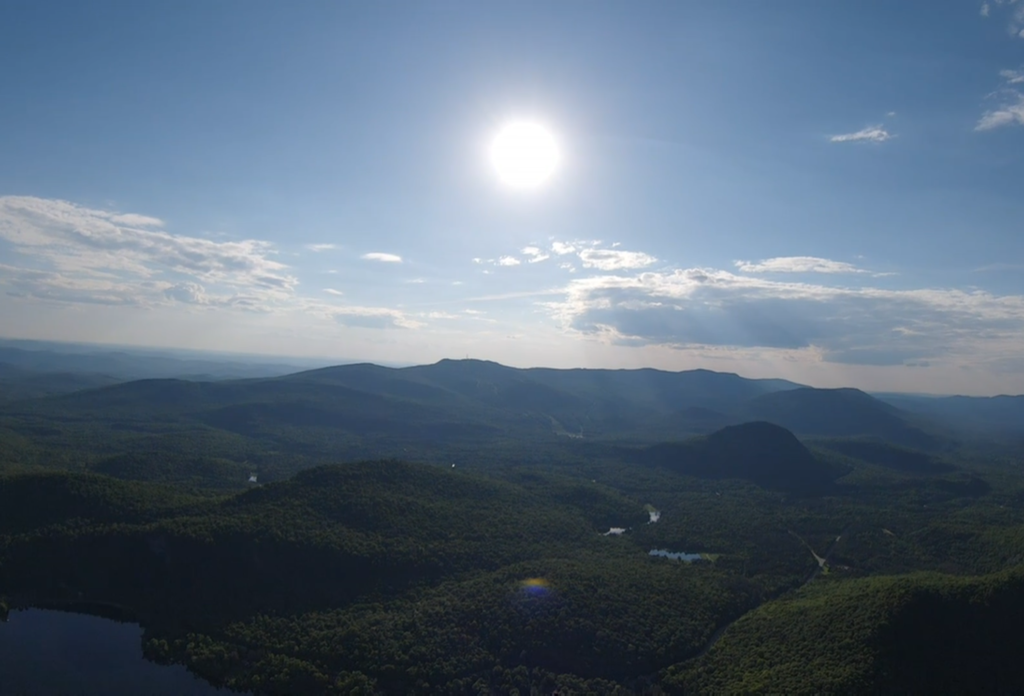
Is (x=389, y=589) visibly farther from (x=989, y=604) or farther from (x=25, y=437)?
(x=25, y=437)

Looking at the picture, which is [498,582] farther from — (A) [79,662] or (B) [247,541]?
(A) [79,662]

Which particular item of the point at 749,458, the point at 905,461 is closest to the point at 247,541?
the point at 749,458

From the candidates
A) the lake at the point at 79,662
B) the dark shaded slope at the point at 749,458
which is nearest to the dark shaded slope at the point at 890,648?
the lake at the point at 79,662

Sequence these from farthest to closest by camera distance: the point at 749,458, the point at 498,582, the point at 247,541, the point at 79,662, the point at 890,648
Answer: the point at 749,458, the point at 498,582, the point at 247,541, the point at 79,662, the point at 890,648

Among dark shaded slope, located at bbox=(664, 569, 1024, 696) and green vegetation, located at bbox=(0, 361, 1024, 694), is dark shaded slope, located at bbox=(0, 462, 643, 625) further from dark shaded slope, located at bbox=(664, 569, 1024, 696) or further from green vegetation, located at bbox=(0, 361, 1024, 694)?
dark shaded slope, located at bbox=(664, 569, 1024, 696)

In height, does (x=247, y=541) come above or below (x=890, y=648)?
above

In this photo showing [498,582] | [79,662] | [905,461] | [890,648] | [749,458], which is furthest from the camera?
[905,461]
